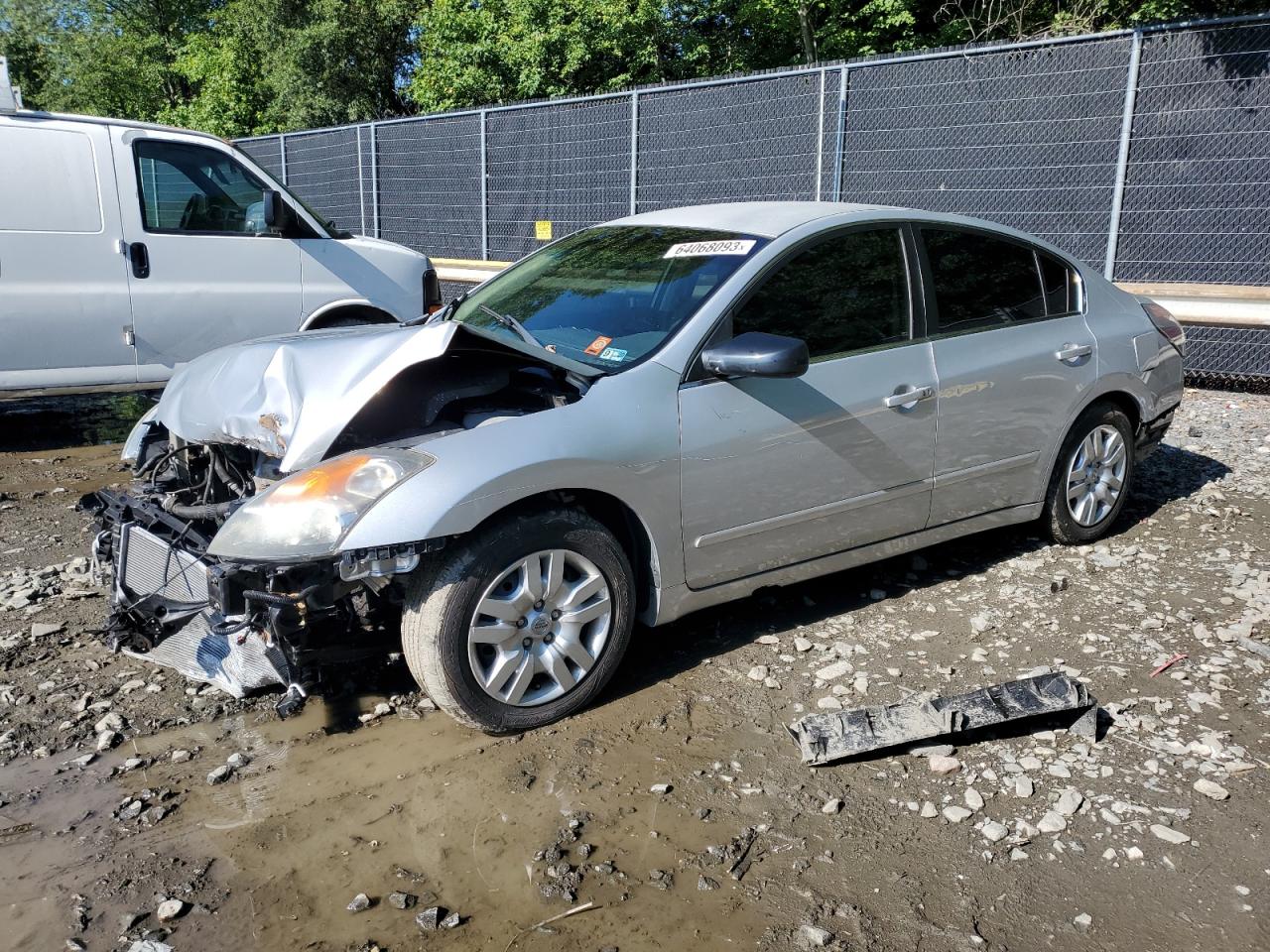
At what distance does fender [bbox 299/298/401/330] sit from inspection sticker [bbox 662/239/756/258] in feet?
13.3

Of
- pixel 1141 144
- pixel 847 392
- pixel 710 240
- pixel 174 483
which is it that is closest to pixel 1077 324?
pixel 847 392

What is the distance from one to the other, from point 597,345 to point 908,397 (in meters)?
1.30

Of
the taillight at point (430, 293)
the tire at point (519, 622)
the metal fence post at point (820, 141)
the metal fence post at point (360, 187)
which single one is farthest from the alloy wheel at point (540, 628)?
the metal fence post at point (360, 187)

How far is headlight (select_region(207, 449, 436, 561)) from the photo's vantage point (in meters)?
3.10

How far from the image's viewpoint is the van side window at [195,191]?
22.7 feet

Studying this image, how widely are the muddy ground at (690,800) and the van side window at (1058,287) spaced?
1.37 m

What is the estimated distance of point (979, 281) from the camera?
4641 millimetres

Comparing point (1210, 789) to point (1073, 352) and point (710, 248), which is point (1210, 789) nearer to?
point (1073, 352)

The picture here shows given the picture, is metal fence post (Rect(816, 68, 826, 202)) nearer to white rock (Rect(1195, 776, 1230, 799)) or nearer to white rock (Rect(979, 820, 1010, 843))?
white rock (Rect(1195, 776, 1230, 799))

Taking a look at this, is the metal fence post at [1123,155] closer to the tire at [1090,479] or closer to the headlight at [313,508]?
the tire at [1090,479]

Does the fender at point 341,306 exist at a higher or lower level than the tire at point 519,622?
higher

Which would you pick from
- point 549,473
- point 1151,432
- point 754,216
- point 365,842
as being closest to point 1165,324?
point 1151,432

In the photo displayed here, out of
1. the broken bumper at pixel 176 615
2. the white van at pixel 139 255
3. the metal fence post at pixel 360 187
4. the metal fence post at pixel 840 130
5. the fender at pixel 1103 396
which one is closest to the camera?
the broken bumper at pixel 176 615

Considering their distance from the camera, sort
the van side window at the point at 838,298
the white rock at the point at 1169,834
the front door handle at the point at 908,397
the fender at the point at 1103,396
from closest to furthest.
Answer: the white rock at the point at 1169,834, the van side window at the point at 838,298, the front door handle at the point at 908,397, the fender at the point at 1103,396
